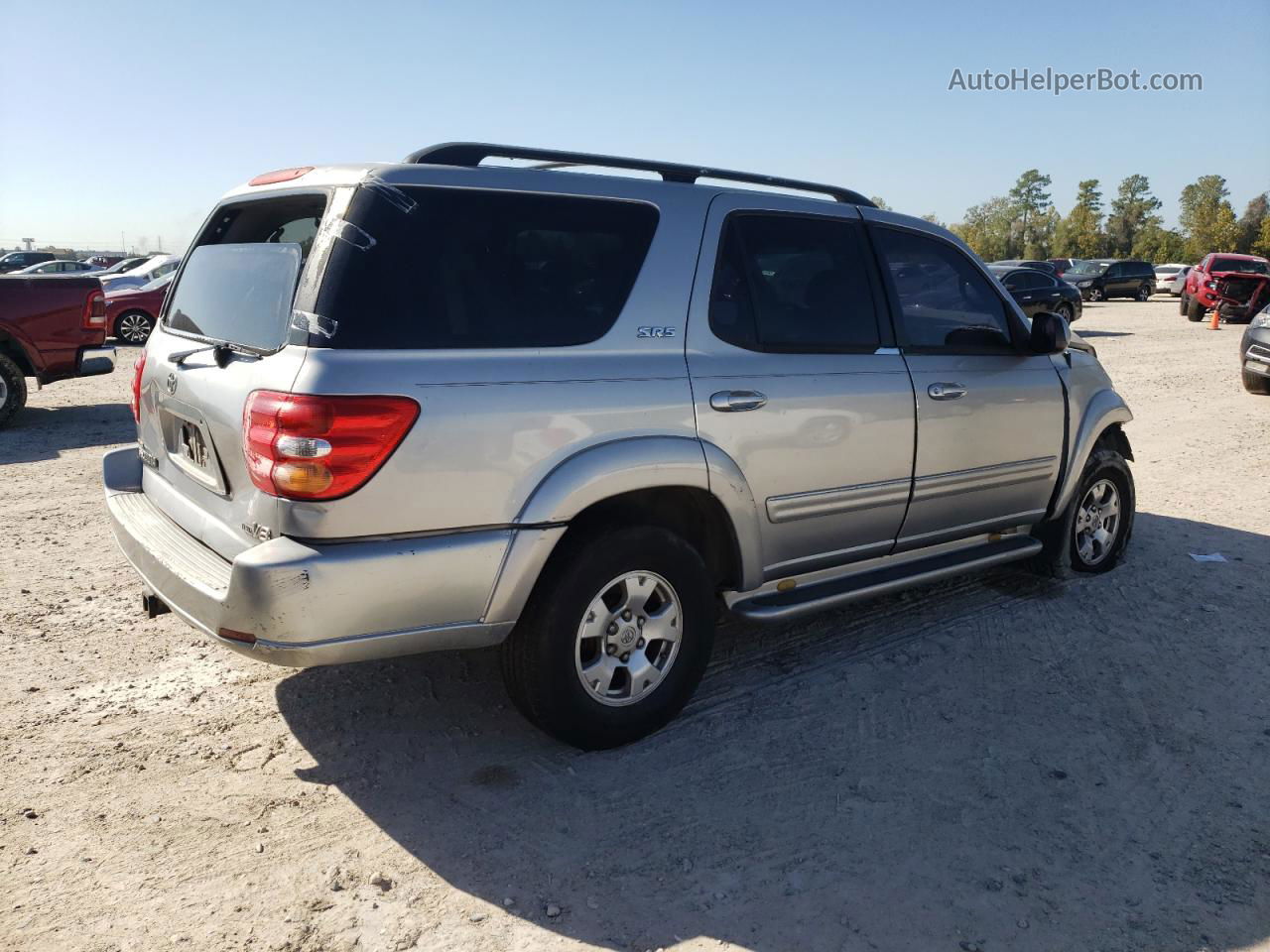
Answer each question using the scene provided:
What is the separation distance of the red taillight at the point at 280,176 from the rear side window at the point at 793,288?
4.92 feet

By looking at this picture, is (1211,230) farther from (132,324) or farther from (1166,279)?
(132,324)

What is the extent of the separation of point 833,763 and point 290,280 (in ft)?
7.96

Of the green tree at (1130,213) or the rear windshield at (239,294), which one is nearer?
the rear windshield at (239,294)

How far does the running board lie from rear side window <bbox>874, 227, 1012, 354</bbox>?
3.09 ft

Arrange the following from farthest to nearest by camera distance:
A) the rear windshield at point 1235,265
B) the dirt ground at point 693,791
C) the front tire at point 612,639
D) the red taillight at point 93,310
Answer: the rear windshield at point 1235,265, the red taillight at point 93,310, the front tire at point 612,639, the dirt ground at point 693,791

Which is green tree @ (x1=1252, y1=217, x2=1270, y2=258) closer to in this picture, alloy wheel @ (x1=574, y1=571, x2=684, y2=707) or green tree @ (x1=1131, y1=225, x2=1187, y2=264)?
green tree @ (x1=1131, y1=225, x2=1187, y2=264)

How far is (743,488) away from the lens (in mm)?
3629

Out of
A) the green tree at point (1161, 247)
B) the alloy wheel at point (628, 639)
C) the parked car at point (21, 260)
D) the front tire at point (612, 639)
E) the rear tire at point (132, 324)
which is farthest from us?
the green tree at point (1161, 247)

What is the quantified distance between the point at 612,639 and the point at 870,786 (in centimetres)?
100

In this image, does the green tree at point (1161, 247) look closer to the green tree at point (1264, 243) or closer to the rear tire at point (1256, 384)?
the green tree at point (1264, 243)

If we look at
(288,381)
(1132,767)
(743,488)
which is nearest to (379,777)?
(288,381)

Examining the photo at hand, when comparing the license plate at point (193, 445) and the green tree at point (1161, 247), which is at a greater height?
the green tree at point (1161, 247)

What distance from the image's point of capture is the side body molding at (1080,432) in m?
5.03

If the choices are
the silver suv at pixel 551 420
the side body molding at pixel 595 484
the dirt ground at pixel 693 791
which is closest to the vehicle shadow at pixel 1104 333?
the dirt ground at pixel 693 791
